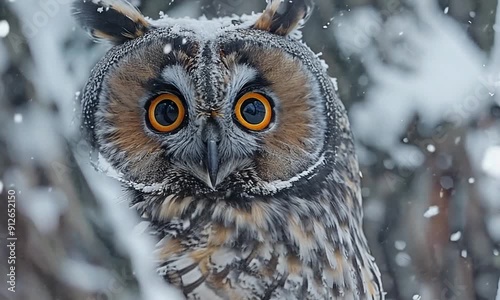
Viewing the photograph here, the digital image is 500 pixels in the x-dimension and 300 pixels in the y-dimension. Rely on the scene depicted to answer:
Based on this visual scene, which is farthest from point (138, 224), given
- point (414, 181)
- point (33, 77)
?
point (414, 181)

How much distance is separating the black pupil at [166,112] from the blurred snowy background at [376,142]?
29 cm

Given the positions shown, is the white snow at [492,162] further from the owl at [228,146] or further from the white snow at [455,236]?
the owl at [228,146]

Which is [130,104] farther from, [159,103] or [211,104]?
[211,104]

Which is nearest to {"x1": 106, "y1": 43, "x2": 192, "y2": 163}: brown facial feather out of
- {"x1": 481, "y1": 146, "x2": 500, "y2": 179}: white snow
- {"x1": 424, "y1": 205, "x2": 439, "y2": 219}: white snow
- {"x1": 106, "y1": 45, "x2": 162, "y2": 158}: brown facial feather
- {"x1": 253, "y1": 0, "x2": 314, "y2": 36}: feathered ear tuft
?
{"x1": 106, "y1": 45, "x2": 162, "y2": 158}: brown facial feather

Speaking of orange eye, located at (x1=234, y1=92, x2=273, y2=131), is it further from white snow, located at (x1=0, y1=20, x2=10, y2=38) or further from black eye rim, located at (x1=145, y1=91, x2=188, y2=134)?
white snow, located at (x1=0, y1=20, x2=10, y2=38)

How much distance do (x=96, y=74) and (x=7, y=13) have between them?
400 mm

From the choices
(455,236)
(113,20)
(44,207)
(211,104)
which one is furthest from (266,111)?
(455,236)

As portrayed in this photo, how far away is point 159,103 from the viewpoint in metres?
1.18

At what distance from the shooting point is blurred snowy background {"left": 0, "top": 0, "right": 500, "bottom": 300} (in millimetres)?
1434

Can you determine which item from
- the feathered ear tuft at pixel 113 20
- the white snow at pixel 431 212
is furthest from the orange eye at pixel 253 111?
the white snow at pixel 431 212

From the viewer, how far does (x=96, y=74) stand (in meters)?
1.24

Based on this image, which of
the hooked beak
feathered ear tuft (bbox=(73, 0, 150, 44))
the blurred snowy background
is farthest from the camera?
the blurred snowy background

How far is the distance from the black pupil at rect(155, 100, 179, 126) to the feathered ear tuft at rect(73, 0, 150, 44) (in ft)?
0.55

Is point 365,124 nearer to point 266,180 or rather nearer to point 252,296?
point 266,180
